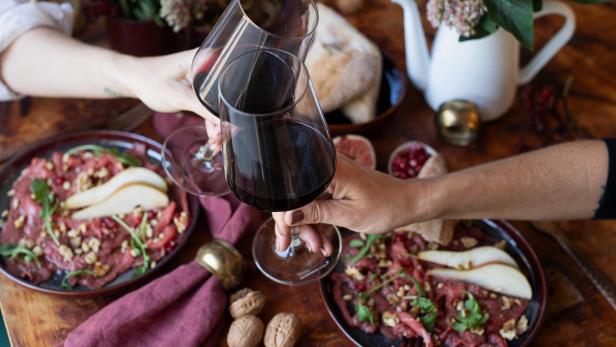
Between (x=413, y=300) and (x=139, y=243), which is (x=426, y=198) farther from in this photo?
(x=139, y=243)

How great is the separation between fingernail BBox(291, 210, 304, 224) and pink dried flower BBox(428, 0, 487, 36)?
514 millimetres

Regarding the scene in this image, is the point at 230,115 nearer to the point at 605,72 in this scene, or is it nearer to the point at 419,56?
the point at 419,56

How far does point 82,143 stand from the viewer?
1.37 meters

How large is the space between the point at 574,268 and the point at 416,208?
36 cm

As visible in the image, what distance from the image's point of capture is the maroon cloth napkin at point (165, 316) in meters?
1.05

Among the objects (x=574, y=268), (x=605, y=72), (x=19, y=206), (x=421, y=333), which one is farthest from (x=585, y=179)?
(x=19, y=206)

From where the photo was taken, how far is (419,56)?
1.48 meters

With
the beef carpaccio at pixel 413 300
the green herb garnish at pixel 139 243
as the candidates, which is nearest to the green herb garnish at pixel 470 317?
the beef carpaccio at pixel 413 300

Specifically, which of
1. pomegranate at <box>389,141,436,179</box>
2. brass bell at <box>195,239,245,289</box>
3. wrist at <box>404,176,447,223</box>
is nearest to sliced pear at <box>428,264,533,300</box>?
wrist at <box>404,176,447,223</box>

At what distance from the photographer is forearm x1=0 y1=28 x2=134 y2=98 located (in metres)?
1.31

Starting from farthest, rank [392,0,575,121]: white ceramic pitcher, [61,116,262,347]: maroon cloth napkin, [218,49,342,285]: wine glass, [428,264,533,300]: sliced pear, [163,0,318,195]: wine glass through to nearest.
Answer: [392,0,575,121]: white ceramic pitcher
[428,264,533,300]: sliced pear
[61,116,262,347]: maroon cloth napkin
[163,0,318,195]: wine glass
[218,49,342,285]: wine glass

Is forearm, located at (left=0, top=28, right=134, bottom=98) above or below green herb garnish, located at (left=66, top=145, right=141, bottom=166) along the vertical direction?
above

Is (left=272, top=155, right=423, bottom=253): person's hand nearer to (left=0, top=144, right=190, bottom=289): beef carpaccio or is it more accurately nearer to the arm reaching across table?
the arm reaching across table

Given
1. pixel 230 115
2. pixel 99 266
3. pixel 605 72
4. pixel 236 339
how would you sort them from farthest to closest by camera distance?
pixel 605 72 → pixel 99 266 → pixel 236 339 → pixel 230 115
